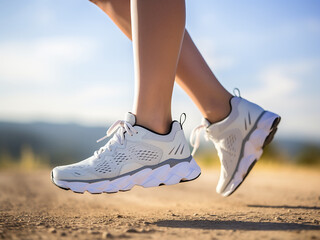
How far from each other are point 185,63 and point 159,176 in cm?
57

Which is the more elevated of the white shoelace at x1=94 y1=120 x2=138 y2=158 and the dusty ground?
the white shoelace at x1=94 y1=120 x2=138 y2=158

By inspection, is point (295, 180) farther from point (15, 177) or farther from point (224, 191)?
point (15, 177)

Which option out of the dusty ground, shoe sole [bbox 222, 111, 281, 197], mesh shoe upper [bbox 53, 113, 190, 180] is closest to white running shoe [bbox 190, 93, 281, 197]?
shoe sole [bbox 222, 111, 281, 197]

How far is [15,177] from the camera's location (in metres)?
3.31

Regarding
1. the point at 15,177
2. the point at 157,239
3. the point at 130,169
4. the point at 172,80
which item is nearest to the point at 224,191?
the point at 130,169

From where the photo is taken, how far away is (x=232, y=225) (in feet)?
3.68

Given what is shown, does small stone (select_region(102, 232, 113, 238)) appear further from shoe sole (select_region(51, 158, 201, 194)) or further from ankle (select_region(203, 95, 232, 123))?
ankle (select_region(203, 95, 232, 123))

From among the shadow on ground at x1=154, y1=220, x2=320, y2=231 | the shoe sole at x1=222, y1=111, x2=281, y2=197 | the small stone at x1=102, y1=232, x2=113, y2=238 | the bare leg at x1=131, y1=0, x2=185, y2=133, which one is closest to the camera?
the small stone at x1=102, y1=232, x2=113, y2=238

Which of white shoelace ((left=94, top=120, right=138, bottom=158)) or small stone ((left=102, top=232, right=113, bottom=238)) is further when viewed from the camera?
white shoelace ((left=94, top=120, right=138, bottom=158))

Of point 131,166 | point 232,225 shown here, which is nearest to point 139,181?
point 131,166

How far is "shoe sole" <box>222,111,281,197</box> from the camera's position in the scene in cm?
152

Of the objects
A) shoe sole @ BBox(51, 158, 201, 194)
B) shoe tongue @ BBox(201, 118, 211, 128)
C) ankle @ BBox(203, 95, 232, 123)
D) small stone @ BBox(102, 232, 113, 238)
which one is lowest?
small stone @ BBox(102, 232, 113, 238)

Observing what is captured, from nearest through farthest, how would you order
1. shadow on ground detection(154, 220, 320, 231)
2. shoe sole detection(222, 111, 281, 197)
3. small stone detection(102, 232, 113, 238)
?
1. small stone detection(102, 232, 113, 238)
2. shadow on ground detection(154, 220, 320, 231)
3. shoe sole detection(222, 111, 281, 197)

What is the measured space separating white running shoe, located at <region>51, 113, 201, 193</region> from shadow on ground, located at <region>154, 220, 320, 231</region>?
206 millimetres
